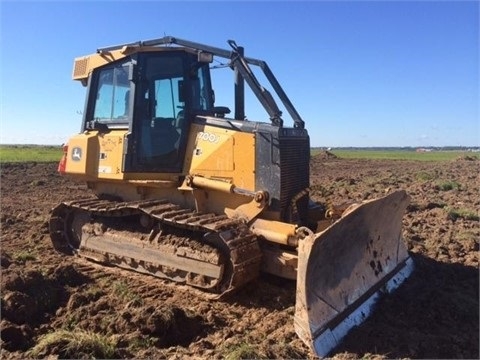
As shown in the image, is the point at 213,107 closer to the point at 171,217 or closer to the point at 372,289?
the point at 171,217

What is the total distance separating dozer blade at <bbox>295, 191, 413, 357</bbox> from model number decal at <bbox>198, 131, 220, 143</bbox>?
87.8 inches

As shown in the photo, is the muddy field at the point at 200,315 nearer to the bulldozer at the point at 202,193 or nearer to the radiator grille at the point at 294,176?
the bulldozer at the point at 202,193

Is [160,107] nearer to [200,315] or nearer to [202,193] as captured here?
[202,193]

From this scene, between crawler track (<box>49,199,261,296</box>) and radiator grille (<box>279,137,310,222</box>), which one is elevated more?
radiator grille (<box>279,137,310,222</box>)

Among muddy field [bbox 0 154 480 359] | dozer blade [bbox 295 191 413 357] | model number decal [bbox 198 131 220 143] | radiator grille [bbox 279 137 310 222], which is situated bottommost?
muddy field [bbox 0 154 480 359]

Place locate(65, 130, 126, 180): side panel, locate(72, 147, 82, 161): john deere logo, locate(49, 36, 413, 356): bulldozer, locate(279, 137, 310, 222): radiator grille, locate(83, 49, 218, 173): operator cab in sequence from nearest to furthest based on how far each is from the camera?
locate(49, 36, 413, 356): bulldozer, locate(279, 137, 310, 222): radiator grille, locate(83, 49, 218, 173): operator cab, locate(65, 130, 126, 180): side panel, locate(72, 147, 82, 161): john deere logo

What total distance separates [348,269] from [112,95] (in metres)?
4.85

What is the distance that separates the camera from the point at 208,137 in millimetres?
7082

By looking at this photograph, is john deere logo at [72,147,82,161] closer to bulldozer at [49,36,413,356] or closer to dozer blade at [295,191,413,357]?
bulldozer at [49,36,413,356]

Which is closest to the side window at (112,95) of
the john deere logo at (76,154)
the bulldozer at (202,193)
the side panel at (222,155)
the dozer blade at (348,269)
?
the bulldozer at (202,193)

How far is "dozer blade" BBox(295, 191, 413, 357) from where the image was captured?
4.98 metres

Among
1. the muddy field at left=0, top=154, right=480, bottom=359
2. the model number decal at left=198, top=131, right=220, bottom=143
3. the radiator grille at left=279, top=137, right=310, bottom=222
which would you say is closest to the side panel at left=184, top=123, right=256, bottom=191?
the model number decal at left=198, top=131, right=220, bottom=143

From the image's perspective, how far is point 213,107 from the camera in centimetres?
802

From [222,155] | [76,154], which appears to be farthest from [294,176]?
[76,154]
